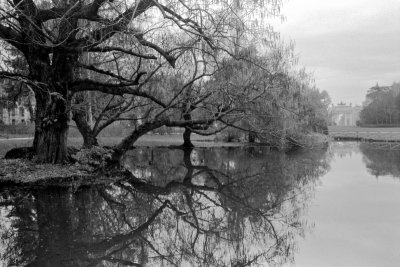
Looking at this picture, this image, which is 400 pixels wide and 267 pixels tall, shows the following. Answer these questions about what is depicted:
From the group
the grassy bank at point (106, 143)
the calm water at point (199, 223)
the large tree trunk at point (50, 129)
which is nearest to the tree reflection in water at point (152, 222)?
the calm water at point (199, 223)

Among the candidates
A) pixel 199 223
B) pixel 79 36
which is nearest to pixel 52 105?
pixel 79 36

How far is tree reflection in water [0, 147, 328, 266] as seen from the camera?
547 cm

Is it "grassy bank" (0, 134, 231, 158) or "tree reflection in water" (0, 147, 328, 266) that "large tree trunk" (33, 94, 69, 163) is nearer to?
"tree reflection in water" (0, 147, 328, 266)

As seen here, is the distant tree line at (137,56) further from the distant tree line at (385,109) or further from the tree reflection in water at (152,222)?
the distant tree line at (385,109)

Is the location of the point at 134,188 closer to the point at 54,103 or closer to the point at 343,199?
the point at 54,103

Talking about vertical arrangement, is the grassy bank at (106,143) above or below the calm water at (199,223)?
above

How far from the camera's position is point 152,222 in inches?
287

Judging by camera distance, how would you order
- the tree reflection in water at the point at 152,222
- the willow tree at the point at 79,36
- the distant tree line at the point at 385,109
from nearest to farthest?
the tree reflection in water at the point at 152,222, the willow tree at the point at 79,36, the distant tree line at the point at 385,109

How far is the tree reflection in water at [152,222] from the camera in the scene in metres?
5.47

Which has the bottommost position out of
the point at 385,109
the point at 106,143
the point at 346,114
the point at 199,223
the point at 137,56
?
the point at 199,223

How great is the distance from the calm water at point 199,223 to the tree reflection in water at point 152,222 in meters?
0.02

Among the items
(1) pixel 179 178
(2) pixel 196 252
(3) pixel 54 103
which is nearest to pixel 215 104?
(1) pixel 179 178

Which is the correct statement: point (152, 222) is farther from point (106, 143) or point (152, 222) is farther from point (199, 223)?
point (106, 143)

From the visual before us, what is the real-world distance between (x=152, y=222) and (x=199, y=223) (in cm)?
89
